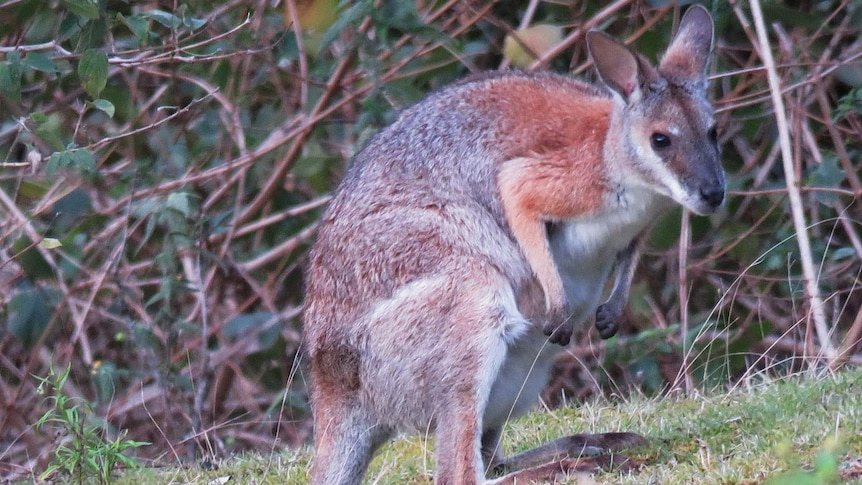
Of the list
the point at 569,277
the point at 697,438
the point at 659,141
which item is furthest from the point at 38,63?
the point at 697,438

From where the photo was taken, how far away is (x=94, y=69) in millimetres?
4660

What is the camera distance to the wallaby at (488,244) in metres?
3.93

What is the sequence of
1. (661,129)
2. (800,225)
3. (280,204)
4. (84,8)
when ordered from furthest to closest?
(280,204), (800,225), (84,8), (661,129)

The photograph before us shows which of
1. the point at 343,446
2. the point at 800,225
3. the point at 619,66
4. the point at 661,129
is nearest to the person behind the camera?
the point at 343,446

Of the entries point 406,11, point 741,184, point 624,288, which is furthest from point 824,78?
point 624,288

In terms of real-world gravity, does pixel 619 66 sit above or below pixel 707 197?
above

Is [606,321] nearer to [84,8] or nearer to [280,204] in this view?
[84,8]

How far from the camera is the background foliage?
6.31m

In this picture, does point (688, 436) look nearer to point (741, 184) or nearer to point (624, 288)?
point (624, 288)

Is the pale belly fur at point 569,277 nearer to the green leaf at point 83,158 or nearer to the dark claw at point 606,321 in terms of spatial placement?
the dark claw at point 606,321

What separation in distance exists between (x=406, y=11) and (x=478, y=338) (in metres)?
2.57

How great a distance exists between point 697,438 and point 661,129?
3.36 feet

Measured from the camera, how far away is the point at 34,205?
23.4 feet

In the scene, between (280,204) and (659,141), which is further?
(280,204)
